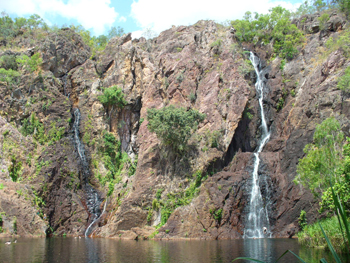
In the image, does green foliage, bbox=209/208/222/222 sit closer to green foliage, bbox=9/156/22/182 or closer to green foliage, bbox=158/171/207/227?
green foliage, bbox=158/171/207/227

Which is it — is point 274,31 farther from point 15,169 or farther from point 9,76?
point 15,169

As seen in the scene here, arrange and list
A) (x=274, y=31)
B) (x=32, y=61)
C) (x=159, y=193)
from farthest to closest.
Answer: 1. (x=274, y=31)
2. (x=32, y=61)
3. (x=159, y=193)

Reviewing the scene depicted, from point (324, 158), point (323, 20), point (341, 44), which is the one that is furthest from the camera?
point (323, 20)

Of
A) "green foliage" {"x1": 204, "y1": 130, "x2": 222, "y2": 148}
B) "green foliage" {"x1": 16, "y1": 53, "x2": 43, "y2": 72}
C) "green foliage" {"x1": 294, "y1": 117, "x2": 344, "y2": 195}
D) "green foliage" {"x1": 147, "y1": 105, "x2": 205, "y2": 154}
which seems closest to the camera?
"green foliage" {"x1": 294, "y1": 117, "x2": 344, "y2": 195}

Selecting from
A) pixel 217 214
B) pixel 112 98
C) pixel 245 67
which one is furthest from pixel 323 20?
pixel 217 214

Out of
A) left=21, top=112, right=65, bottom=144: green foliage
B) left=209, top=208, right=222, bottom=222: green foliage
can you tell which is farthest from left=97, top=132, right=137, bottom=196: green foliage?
left=209, top=208, right=222, bottom=222: green foliage

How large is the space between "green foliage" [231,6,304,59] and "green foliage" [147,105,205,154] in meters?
21.8

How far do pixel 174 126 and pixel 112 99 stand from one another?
14.8m

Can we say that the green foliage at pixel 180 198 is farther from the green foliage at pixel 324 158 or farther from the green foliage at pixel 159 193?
the green foliage at pixel 324 158

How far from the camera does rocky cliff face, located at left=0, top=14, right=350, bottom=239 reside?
108 feet

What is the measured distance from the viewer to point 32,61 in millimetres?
47469

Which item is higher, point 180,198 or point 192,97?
point 192,97

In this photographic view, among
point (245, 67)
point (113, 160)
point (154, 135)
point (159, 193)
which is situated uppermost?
point (245, 67)

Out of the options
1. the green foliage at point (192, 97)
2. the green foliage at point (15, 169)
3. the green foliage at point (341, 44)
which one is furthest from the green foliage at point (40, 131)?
the green foliage at point (341, 44)
